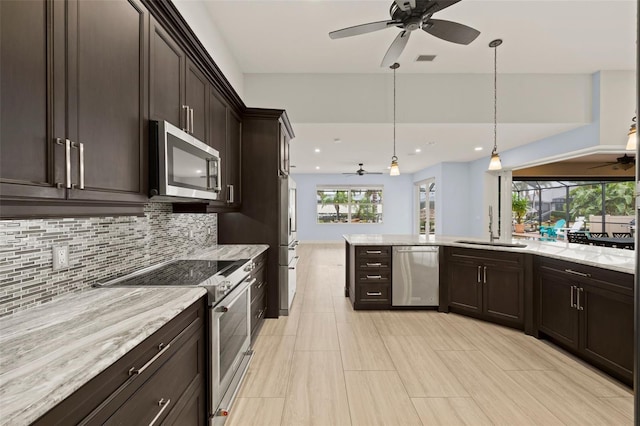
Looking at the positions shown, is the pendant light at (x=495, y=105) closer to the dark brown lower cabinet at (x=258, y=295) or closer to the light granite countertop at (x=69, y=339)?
the dark brown lower cabinet at (x=258, y=295)

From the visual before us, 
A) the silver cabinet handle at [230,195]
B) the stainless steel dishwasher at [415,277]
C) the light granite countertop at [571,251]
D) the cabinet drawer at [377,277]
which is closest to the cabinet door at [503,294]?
the light granite countertop at [571,251]

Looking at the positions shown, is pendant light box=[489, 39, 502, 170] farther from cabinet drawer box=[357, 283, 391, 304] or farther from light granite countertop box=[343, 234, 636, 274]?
cabinet drawer box=[357, 283, 391, 304]

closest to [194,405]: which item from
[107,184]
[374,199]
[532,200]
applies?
[107,184]

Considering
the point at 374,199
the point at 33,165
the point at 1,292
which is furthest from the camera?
the point at 374,199

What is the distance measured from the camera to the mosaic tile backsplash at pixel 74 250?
1274 mm

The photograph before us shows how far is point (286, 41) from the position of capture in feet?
11.5

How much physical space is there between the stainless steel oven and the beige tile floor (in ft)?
0.44

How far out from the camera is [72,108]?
1148mm

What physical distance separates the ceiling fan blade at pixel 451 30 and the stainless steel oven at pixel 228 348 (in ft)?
8.00

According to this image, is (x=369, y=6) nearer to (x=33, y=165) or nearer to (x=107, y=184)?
(x=107, y=184)

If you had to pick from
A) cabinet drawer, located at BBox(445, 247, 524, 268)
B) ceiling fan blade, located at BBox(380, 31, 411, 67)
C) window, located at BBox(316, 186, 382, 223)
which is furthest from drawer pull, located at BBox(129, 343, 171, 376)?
window, located at BBox(316, 186, 382, 223)

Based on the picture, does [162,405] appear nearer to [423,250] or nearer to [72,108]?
[72,108]

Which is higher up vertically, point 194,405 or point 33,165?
point 33,165

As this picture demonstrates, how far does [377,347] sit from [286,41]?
3.41m
